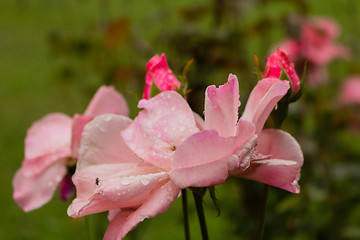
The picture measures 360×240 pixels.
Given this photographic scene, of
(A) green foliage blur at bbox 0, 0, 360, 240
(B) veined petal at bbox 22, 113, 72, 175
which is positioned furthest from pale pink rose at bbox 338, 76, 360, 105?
(B) veined petal at bbox 22, 113, 72, 175

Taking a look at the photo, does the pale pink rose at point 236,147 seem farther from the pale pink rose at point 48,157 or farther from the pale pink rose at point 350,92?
the pale pink rose at point 350,92

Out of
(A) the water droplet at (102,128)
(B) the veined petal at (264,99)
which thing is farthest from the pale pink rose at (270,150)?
(A) the water droplet at (102,128)

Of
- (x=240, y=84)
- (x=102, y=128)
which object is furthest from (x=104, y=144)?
(x=240, y=84)

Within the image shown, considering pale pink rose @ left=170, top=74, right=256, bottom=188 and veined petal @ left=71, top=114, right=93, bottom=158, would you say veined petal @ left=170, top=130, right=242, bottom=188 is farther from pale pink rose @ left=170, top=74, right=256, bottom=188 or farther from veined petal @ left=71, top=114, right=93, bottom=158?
veined petal @ left=71, top=114, right=93, bottom=158

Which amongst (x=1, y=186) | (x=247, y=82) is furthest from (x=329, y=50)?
(x=1, y=186)

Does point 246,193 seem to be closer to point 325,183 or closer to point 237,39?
point 325,183

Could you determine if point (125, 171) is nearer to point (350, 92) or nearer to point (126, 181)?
point (126, 181)
